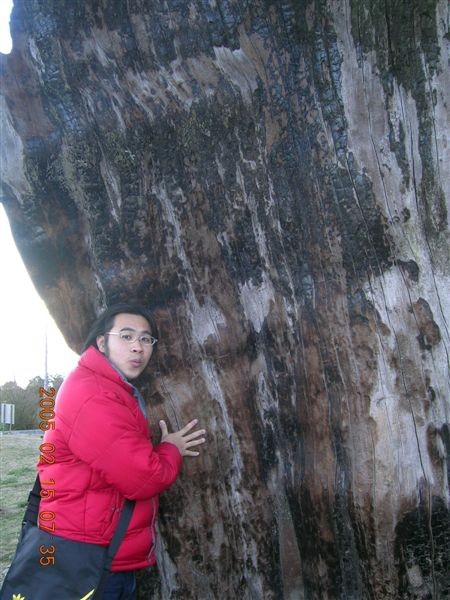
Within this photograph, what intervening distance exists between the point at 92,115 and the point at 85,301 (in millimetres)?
868

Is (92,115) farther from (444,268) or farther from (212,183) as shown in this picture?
(444,268)

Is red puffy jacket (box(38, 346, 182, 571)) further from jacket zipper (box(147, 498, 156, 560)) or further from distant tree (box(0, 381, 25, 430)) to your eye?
distant tree (box(0, 381, 25, 430))

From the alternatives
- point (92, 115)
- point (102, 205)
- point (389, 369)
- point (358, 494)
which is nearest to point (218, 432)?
point (358, 494)

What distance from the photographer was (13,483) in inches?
277

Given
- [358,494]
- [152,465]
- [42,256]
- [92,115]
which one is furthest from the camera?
[42,256]

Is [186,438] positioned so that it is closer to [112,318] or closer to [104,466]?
[104,466]

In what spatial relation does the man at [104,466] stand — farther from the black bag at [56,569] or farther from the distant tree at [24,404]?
the distant tree at [24,404]

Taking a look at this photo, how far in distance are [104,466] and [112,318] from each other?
2.18 feet

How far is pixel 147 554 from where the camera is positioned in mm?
2424

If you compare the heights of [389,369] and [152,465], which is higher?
[389,369]

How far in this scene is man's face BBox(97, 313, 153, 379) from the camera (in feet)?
8.25
